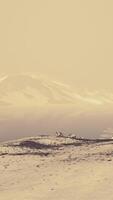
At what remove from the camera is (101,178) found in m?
34.9

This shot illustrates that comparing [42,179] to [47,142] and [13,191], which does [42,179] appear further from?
[47,142]

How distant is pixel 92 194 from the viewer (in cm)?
3130

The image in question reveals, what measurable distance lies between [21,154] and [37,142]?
10056 mm

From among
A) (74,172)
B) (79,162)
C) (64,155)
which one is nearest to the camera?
(74,172)

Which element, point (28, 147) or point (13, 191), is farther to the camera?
point (28, 147)

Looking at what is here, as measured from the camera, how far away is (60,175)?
3722cm

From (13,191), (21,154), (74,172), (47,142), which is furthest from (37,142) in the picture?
(13,191)

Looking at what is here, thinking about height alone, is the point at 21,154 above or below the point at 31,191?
above

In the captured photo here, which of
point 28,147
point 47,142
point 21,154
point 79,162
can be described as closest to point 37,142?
point 47,142

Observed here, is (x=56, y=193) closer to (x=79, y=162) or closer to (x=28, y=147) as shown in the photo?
(x=79, y=162)

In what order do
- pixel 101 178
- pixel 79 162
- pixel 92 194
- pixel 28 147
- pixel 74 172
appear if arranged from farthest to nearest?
pixel 28 147, pixel 79 162, pixel 74 172, pixel 101 178, pixel 92 194

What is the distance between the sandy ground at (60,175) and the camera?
31.8 m

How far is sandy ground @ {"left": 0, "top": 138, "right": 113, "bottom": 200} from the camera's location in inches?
1251

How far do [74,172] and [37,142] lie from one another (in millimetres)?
18766
